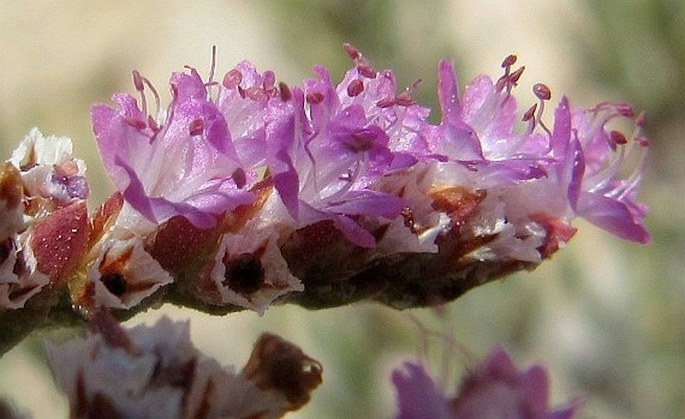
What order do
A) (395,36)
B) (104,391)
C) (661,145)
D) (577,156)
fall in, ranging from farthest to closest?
(661,145), (395,36), (577,156), (104,391)

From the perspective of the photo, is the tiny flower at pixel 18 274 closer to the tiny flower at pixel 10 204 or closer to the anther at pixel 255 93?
the tiny flower at pixel 10 204

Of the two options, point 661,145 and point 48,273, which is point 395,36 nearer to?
point 661,145

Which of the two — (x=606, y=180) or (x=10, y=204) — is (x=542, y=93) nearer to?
(x=606, y=180)

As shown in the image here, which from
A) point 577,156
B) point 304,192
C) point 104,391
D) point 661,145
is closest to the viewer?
point 104,391

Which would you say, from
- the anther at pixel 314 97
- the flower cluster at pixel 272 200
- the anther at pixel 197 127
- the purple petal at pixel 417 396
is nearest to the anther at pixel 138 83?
the flower cluster at pixel 272 200

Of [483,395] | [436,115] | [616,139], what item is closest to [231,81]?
[483,395]

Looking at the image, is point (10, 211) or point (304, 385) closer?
point (10, 211)

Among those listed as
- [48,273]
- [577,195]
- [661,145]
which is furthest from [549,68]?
[48,273]
